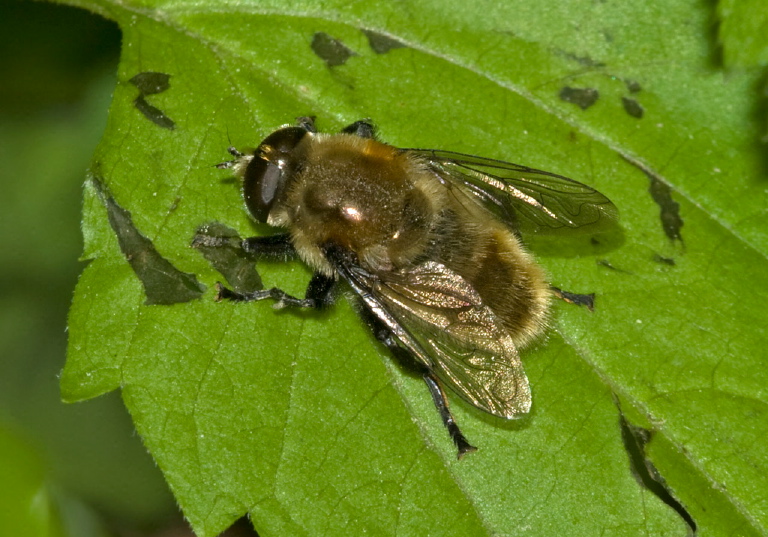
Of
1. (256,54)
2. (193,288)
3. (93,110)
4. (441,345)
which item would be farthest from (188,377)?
(93,110)

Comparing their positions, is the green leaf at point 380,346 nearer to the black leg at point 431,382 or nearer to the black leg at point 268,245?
the black leg at point 431,382

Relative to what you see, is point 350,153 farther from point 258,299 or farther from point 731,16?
point 731,16

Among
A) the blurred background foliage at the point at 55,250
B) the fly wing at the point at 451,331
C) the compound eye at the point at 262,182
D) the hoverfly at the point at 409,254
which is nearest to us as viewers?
the fly wing at the point at 451,331

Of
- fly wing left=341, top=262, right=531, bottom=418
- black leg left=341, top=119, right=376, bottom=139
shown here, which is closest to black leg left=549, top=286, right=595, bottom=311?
fly wing left=341, top=262, right=531, bottom=418

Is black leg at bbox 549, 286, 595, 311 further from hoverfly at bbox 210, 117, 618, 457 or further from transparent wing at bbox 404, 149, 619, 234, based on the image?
transparent wing at bbox 404, 149, 619, 234

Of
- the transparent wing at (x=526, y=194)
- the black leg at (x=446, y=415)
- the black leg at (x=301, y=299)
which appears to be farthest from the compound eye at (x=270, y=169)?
the black leg at (x=446, y=415)

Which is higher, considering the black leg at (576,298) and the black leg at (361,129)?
the black leg at (361,129)

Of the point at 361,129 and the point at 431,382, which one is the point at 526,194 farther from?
the point at 431,382
